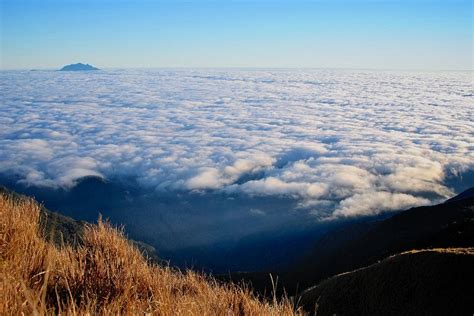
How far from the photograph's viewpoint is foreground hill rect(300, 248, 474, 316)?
48.3ft

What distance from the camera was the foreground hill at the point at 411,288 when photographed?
1472 cm

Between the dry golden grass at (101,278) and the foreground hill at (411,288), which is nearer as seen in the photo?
the dry golden grass at (101,278)

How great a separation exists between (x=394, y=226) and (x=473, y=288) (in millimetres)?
71338

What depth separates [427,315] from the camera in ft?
48.3

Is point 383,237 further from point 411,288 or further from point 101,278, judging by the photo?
point 101,278

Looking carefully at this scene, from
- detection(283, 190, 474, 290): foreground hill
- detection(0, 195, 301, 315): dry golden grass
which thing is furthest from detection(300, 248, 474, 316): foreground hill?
detection(283, 190, 474, 290): foreground hill

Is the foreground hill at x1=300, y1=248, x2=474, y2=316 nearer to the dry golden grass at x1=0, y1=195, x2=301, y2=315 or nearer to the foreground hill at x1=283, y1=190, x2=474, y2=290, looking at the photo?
the dry golden grass at x1=0, y1=195, x2=301, y2=315

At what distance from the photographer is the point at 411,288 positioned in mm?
16125

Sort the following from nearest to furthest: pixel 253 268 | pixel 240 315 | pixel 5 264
Answer: pixel 5 264, pixel 240 315, pixel 253 268

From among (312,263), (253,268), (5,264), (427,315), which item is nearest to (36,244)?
(5,264)

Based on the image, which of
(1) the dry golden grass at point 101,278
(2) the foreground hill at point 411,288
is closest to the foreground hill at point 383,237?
(2) the foreground hill at point 411,288

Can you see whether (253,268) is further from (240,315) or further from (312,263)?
(240,315)

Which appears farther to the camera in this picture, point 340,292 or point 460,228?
point 460,228

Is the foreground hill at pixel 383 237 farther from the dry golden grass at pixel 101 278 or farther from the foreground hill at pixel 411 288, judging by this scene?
the dry golden grass at pixel 101 278
